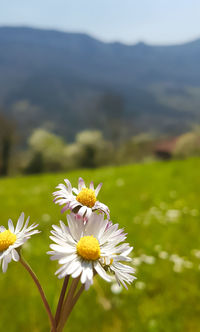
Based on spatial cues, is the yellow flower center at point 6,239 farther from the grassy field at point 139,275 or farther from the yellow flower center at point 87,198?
the grassy field at point 139,275

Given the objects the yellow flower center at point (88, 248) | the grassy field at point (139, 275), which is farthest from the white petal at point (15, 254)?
the grassy field at point (139, 275)

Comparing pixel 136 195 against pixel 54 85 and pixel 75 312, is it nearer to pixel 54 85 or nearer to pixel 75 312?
pixel 75 312

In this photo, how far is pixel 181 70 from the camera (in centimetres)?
8844

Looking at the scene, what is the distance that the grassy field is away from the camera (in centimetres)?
332

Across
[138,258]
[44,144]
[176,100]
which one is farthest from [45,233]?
[176,100]

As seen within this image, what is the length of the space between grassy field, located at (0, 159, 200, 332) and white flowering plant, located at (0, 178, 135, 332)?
0.80 m

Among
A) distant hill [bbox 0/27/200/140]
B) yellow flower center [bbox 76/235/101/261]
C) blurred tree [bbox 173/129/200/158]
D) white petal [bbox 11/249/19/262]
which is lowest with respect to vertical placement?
white petal [bbox 11/249/19/262]

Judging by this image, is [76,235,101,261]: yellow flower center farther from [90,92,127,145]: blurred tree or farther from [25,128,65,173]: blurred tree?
[90,92,127,145]: blurred tree

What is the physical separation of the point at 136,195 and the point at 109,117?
32.1m

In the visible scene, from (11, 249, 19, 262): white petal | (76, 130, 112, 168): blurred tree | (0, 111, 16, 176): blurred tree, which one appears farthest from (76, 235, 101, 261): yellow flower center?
(0, 111, 16, 176): blurred tree

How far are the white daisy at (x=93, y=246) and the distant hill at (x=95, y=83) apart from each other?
117 feet

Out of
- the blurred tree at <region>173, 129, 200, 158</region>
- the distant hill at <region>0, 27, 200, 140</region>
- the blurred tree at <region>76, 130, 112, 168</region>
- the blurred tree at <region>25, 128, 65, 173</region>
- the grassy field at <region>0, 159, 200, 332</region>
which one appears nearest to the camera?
the grassy field at <region>0, 159, 200, 332</region>

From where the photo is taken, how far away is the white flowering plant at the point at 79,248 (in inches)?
19.8

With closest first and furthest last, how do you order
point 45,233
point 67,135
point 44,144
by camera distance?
point 45,233, point 44,144, point 67,135
